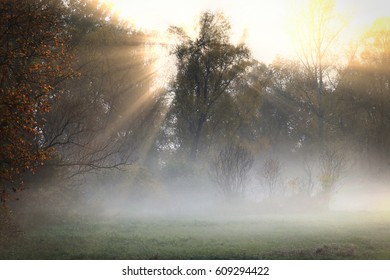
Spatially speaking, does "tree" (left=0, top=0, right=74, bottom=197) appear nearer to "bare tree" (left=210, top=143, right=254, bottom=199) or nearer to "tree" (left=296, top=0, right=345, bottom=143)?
"bare tree" (left=210, top=143, right=254, bottom=199)

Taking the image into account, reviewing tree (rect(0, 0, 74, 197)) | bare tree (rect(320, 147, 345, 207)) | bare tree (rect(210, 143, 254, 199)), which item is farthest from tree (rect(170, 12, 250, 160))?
tree (rect(0, 0, 74, 197))

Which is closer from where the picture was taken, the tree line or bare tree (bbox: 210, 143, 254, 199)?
the tree line

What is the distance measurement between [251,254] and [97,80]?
74.0 ft

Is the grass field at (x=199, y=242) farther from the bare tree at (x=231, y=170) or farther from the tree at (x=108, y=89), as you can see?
the bare tree at (x=231, y=170)

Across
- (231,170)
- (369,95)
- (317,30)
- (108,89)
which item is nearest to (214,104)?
(231,170)

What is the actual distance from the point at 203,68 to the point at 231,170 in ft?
41.4

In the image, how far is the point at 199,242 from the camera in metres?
16.0

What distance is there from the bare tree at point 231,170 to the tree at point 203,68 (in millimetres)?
6838

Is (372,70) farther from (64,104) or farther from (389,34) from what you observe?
(64,104)

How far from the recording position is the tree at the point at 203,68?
4178 cm

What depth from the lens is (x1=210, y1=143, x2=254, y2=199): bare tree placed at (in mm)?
34031

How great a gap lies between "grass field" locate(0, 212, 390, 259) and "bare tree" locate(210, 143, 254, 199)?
1181cm
